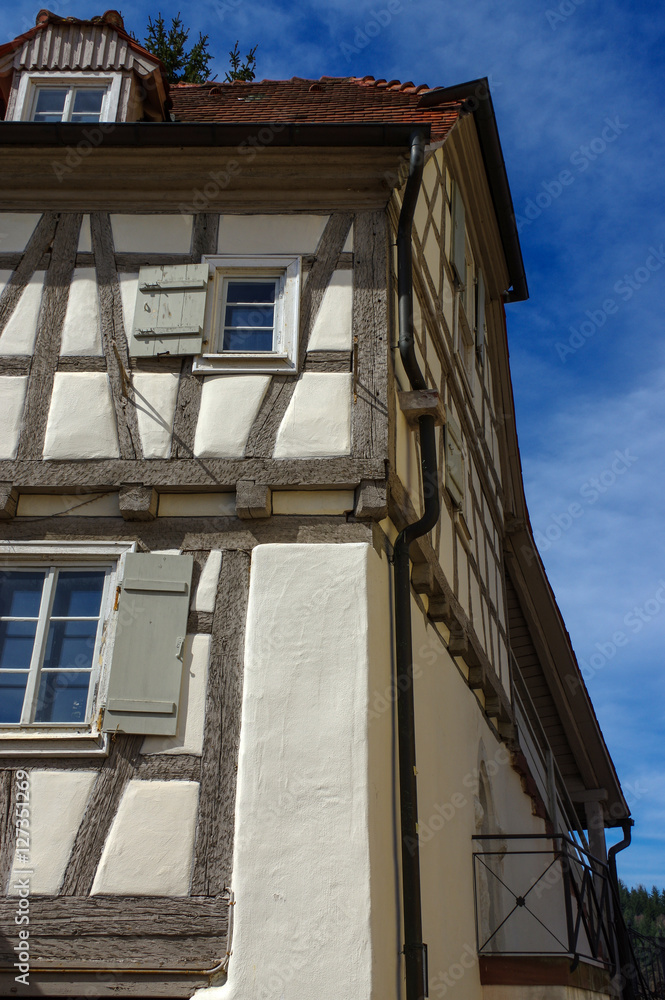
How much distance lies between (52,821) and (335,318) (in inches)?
141

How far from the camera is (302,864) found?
496 centimetres

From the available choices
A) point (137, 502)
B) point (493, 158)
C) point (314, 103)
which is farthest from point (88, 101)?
point (493, 158)

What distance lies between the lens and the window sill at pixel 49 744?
17.5 ft

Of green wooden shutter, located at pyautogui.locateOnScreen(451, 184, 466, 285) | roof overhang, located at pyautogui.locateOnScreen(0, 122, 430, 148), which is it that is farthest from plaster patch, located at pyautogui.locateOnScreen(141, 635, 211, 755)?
green wooden shutter, located at pyautogui.locateOnScreen(451, 184, 466, 285)

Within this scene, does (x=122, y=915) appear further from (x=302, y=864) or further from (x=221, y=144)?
(x=221, y=144)

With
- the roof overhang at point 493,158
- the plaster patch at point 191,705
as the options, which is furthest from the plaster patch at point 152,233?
the roof overhang at point 493,158

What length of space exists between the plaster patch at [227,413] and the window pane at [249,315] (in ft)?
1.84

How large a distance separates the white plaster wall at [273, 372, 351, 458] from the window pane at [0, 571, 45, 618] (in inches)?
64.5

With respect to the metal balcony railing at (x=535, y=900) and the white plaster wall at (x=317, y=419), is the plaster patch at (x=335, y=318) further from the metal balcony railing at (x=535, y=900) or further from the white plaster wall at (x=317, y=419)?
the metal balcony railing at (x=535, y=900)

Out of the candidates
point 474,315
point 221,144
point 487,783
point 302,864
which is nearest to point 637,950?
point 487,783

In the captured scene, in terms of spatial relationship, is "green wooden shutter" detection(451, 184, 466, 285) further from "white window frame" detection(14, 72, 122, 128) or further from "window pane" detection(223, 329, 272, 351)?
"white window frame" detection(14, 72, 122, 128)

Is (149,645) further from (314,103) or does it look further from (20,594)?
(314,103)

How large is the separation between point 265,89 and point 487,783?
704cm

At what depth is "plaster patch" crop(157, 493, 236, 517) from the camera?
19.8ft
